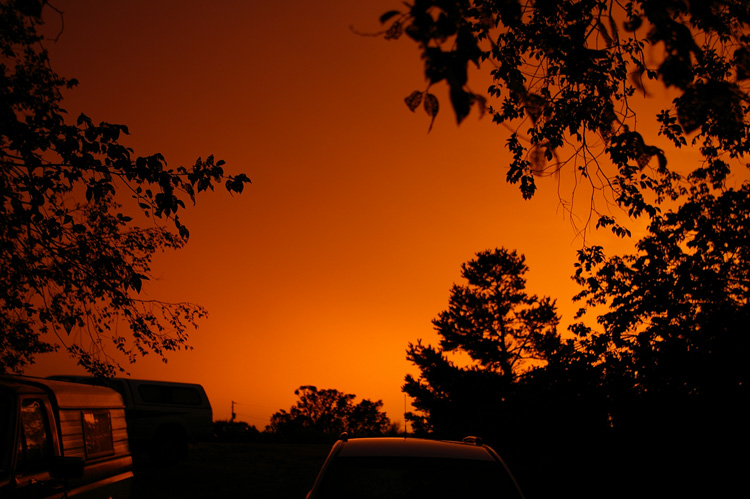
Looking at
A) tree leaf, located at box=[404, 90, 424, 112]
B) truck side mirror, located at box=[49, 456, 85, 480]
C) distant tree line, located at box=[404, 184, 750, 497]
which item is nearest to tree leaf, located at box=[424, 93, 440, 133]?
tree leaf, located at box=[404, 90, 424, 112]

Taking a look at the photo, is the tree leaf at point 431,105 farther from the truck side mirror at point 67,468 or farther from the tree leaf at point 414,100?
the truck side mirror at point 67,468

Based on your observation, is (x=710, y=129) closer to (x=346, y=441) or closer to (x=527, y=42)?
(x=527, y=42)

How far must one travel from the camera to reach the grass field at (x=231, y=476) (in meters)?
14.0

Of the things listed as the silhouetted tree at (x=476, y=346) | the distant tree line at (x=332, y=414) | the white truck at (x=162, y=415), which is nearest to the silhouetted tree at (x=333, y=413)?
the distant tree line at (x=332, y=414)

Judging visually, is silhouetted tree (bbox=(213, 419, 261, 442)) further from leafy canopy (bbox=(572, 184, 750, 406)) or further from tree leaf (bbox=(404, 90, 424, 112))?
tree leaf (bbox=(404, 90, 424, 112))

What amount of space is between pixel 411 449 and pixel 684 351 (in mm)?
10938

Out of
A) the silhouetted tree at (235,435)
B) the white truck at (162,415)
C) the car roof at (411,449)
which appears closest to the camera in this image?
the car roof at (411,449)

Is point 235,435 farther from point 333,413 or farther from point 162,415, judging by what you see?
point 333,413

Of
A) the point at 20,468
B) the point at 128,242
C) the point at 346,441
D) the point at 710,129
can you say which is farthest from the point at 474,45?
the point at 128,242

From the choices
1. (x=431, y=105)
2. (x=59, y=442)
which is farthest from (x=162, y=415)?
(x=431, y=105)

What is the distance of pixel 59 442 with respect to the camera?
221 inches

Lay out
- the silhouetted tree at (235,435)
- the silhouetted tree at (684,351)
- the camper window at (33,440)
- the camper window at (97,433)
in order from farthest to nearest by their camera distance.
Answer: the silhouetted tree at (235,435) < the silhouetted tree at (684,351) < the camper window at (97,433) < the camper window at (33,440)

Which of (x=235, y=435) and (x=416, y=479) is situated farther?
(x=235, y=435)

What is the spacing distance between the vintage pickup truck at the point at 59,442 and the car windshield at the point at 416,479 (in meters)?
2.15
